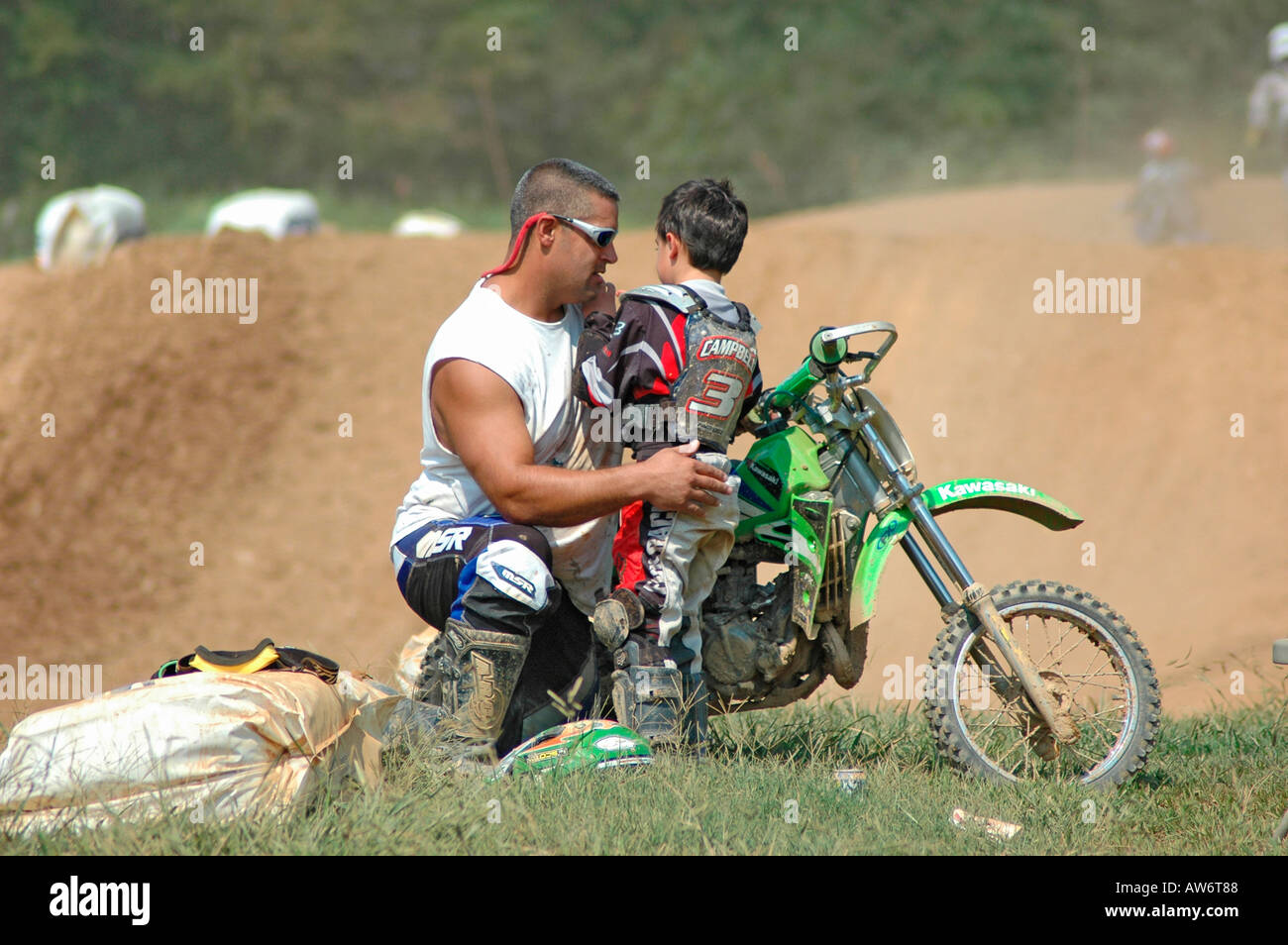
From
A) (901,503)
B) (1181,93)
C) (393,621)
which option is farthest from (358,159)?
(901,503)

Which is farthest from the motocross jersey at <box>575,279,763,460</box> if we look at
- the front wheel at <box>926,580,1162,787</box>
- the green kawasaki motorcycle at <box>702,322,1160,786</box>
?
the front wheel at <box>926,580,1162,787</box>

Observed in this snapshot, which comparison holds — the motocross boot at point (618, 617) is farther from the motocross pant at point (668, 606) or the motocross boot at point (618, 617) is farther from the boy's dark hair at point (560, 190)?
the boy's dark hair at point (560, 190)

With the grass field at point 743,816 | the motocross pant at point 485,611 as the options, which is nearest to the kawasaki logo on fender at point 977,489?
the grass field at point 743,816

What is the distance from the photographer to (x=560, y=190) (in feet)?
11.6

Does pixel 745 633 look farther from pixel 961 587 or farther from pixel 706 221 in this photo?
pixel 706 221

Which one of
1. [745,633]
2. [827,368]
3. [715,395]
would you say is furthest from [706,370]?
[745,633]

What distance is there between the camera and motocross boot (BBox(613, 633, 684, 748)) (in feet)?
10.7

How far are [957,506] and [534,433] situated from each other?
1.23 m

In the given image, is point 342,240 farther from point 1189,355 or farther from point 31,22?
point 31,22

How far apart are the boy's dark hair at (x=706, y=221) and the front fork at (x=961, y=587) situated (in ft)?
2.17

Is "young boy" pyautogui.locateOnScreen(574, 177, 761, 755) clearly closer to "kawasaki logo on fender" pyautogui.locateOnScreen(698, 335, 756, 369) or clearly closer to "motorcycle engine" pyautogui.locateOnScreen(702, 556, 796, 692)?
"kawasaki logo on fender" pyautogui.locateOnScreen(698, 335, 756, 369)

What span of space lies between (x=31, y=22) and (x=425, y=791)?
27.0m

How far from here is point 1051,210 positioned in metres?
14.1

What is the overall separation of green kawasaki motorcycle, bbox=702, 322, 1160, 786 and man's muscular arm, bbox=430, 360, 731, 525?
1.20 ft
